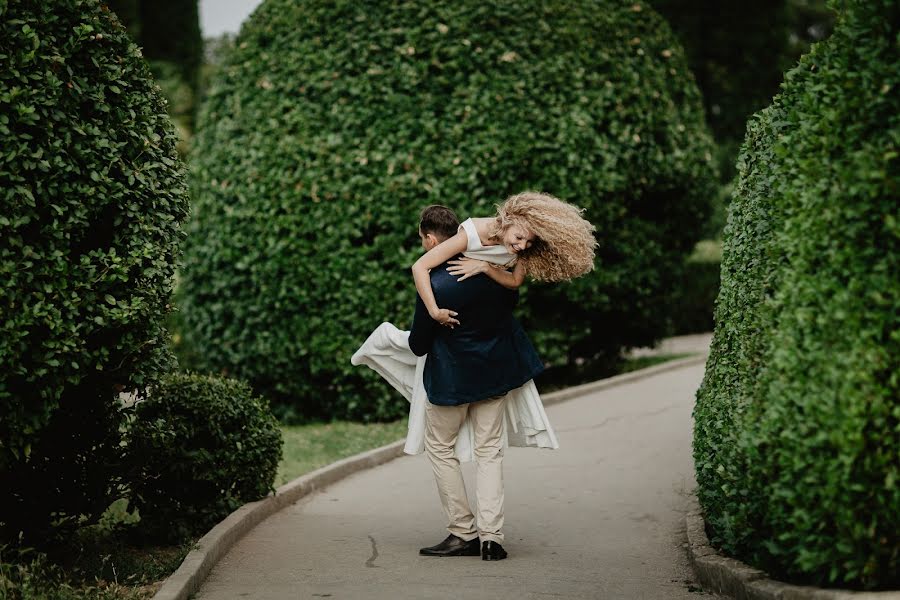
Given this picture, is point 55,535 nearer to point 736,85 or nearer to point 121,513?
point 121,513

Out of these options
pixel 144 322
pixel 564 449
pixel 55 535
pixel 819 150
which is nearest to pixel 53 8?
pixel 144 322

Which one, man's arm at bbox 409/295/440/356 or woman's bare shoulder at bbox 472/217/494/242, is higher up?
woman's bare shoulder at bbox 472/217/494/242

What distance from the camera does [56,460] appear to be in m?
5.99

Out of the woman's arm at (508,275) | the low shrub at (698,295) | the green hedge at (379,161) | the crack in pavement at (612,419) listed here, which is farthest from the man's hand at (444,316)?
the low shrub at (698,295)

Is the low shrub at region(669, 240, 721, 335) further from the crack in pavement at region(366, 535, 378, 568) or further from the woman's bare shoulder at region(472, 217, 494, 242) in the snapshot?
the woman's bare shoulder at region(472, 217, 494, 242)

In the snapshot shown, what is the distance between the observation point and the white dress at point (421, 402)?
6.01 metres

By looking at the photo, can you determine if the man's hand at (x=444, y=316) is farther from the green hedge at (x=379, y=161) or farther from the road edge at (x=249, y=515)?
the green hedge at (x=379, y=161)

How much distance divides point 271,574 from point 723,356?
273cm

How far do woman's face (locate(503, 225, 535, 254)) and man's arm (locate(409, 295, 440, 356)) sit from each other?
587 mm

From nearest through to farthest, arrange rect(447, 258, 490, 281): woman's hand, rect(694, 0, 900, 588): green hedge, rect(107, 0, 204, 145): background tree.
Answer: rect(694, 0, 900, 588): green hedge → rect(447, 258, 490, 281): woman's hand → rect(107, 0, 204, 145): background tree

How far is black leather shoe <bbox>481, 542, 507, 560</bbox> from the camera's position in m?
5.84

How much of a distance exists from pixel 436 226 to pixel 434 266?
0.28 m

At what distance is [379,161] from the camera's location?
Result: 1061 cm

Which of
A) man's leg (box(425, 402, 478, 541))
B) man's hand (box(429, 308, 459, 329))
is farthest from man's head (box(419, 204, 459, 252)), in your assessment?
man's leg (box(425, 402, 478, 541))
